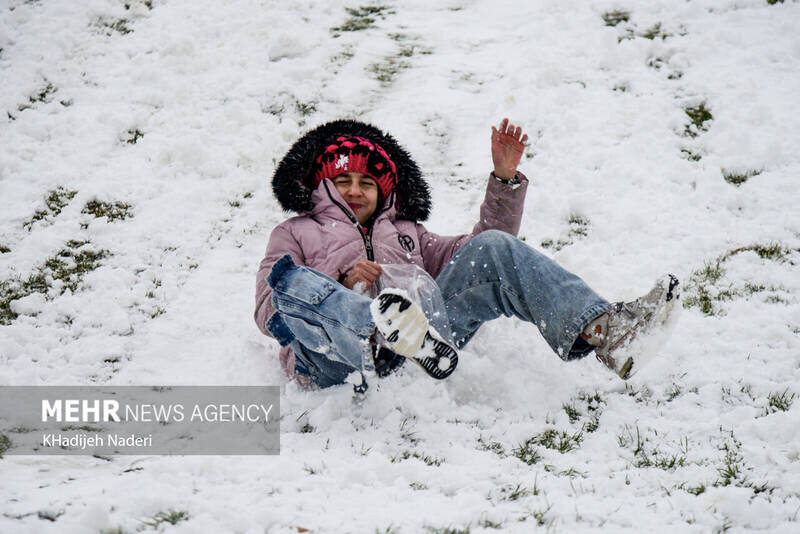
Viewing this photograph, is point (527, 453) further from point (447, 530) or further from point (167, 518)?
point (167, 518)

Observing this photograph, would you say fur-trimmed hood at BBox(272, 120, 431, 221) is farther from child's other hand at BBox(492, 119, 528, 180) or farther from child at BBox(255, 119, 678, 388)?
child's other hand at BBox(492, 119, 528, 180)

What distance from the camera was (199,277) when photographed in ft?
17.3

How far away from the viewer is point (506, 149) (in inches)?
163

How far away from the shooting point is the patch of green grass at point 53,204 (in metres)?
5.75

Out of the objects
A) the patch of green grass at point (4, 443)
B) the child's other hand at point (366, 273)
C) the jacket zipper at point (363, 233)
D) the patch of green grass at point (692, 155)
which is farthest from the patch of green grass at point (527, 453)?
the patch of green grass at point (692, 155)

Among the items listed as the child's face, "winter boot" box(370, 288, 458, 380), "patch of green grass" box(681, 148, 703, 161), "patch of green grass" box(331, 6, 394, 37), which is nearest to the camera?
"winter boot" box(370, 288, 458, 380)

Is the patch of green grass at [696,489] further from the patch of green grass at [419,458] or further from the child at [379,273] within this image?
the patch of green grass at [419,458]

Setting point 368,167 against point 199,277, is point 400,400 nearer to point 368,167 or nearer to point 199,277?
point 368,167

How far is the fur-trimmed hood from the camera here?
14.1 feet

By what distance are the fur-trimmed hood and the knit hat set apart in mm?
58

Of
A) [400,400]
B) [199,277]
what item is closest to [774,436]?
[400,400]

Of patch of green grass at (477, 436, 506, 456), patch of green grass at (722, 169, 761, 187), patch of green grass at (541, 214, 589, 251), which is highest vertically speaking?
patch of green grass at (722, 169, 761, 187)

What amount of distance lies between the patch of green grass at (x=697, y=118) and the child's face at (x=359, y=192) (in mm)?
4009

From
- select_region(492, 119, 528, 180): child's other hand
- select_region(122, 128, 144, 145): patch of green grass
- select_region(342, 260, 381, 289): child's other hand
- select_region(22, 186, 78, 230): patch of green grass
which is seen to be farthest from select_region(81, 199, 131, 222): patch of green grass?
select_region(492, 119, 528, 180): child's other hand
